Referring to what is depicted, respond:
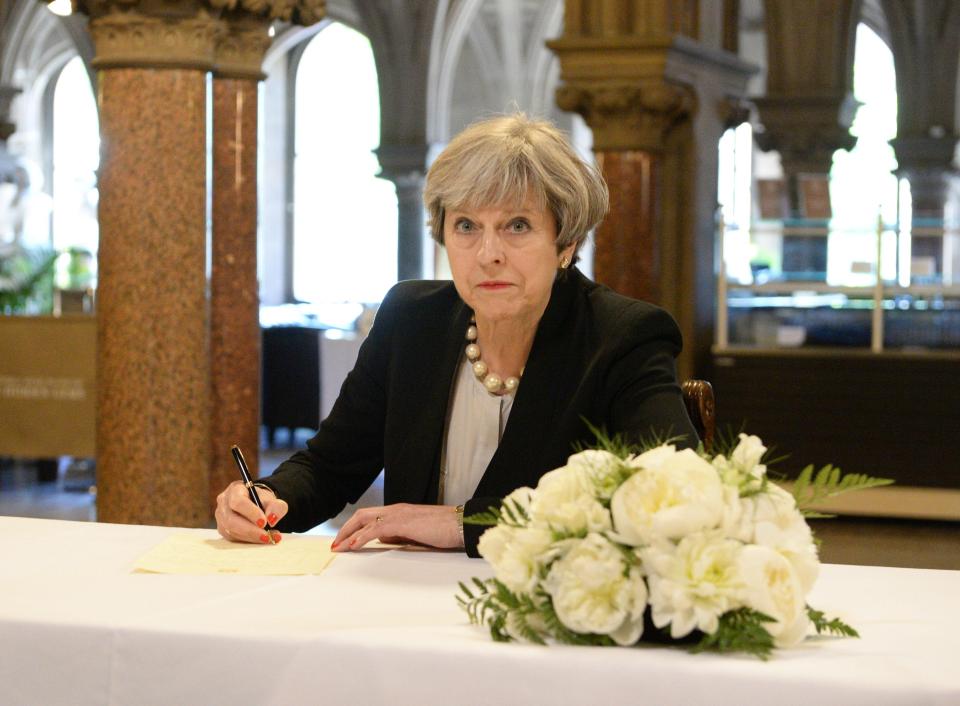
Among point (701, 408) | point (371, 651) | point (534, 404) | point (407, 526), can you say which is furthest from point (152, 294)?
point (371, 651)

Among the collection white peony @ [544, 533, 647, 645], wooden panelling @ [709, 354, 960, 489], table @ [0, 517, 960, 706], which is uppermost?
white peony @ [544, 533, 647, 645]

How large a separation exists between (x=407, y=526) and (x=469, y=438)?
1.29 ft

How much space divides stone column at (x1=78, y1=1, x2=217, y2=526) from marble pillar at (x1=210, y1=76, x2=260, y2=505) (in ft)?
2.14

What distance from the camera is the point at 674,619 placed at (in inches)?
60.6

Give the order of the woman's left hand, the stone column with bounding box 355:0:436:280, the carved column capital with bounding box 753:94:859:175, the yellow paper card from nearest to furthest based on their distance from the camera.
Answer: the yellow paper card < the woman's left hand < the carved column capital with bounding box 753:94:859:175 < the stone column with bounding box 355:0:436:280

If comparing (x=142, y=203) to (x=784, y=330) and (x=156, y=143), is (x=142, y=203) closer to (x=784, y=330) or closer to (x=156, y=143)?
(x=156, y=143)

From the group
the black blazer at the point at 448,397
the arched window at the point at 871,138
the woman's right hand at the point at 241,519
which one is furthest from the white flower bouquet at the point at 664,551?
the arched window at the point at 871,138

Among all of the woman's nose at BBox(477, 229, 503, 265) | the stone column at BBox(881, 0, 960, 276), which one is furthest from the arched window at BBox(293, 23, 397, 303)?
the woman's nose at BBox(477, 229, 503, 265)

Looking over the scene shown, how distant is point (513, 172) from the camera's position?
2.47 m

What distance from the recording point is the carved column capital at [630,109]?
25.9ft

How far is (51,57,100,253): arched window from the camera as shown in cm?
2492

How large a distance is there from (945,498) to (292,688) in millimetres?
7364

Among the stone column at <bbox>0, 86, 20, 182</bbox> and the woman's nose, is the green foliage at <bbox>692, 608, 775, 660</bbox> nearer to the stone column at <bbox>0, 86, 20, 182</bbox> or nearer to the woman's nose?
the woman's nose

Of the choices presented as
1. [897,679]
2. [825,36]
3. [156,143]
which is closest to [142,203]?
[156,143]
